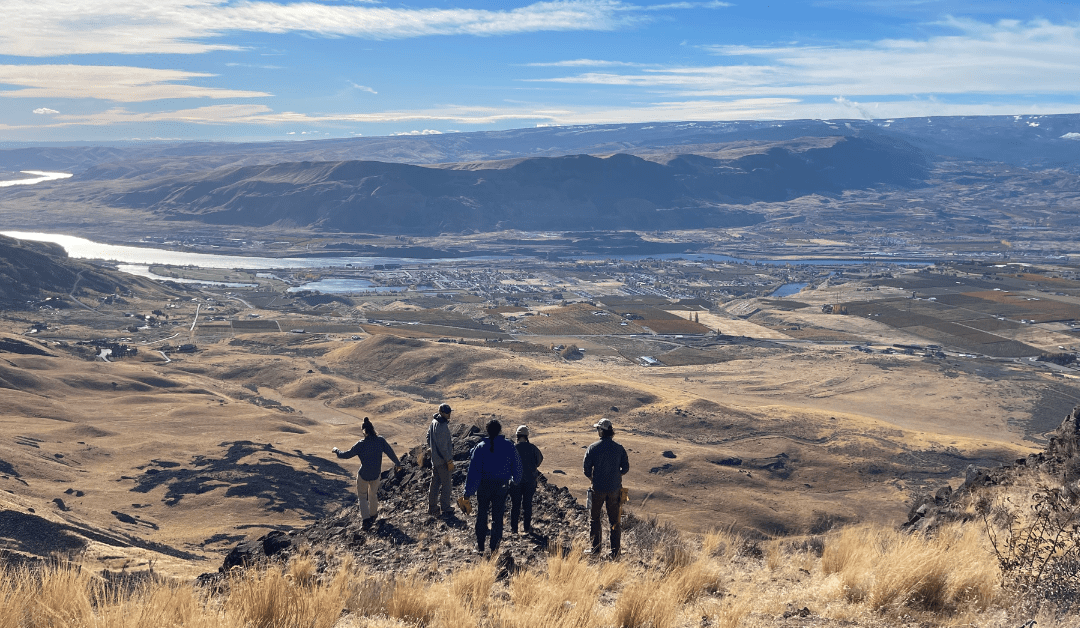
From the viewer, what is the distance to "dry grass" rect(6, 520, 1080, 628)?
278 inches

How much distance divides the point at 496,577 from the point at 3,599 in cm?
520

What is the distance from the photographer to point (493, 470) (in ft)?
37.5

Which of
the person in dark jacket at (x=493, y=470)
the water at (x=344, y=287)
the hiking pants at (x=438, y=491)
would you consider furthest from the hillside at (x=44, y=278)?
the person in dark jacket at (x=493, y=470)

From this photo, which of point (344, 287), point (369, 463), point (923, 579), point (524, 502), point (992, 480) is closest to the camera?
point (923, 579)

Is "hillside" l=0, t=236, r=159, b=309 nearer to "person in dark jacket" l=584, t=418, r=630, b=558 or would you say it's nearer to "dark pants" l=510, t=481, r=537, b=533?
"dark pants" l=510, t=481, r=537, b=533

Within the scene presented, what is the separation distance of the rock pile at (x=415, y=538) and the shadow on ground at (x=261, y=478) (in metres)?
18.8

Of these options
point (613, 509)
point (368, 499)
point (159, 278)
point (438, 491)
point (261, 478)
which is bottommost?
point (159, 278)

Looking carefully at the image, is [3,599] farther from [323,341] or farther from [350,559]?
[323,341]

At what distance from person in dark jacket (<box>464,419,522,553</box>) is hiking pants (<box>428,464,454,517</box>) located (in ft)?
6.32

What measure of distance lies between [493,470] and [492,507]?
59 cm

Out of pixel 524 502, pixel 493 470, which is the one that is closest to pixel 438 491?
pixel 524 502

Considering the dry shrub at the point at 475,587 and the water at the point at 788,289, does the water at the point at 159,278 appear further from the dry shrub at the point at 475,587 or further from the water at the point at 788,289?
the dry shrub at the point at 475,587

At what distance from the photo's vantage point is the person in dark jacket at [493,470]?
11430mm

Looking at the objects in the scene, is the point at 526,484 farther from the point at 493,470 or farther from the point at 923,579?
the point at 923,579
